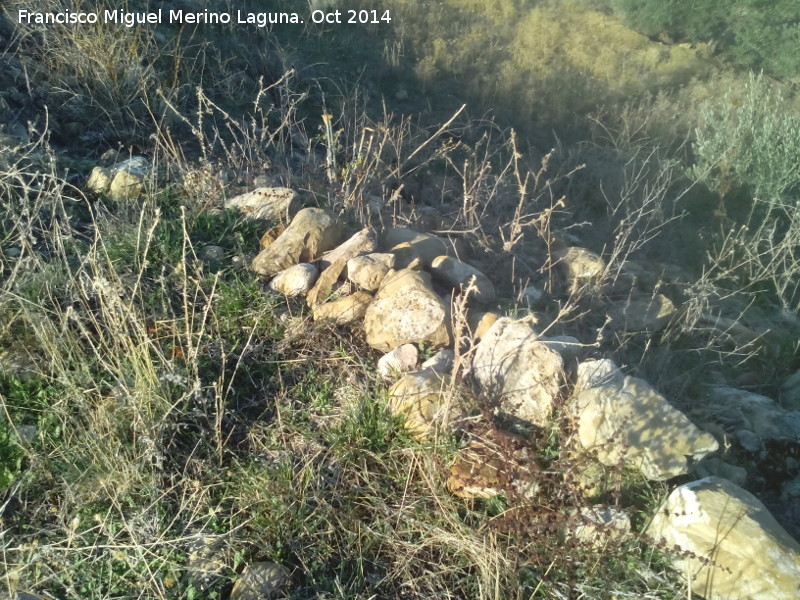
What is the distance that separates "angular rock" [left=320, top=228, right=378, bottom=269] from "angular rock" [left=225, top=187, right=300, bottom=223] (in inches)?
18.9

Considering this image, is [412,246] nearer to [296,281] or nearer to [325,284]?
[325,284]

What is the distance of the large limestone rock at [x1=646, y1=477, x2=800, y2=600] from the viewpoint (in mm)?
2229

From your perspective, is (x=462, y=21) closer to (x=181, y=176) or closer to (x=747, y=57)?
(x=747, y=57)

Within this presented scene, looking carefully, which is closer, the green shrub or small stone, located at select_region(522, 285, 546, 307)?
small stone, located at select_region(522, 285, 546, 307)

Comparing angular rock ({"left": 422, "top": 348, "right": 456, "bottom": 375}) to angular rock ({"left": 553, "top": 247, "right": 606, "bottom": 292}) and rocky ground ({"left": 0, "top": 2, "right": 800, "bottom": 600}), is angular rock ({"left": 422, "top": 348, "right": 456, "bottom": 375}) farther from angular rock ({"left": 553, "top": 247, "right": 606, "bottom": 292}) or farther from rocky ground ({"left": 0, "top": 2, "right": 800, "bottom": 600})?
angular rock ({"left": 553, "top": 247, "right": 606, "bottom": 292})

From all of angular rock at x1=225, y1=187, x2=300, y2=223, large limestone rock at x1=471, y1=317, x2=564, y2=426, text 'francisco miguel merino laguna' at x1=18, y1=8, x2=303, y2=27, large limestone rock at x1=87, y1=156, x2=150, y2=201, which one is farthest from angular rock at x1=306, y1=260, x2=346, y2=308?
text 'francisco miguel merino laguna' at x1=18, y1=8, x2=303, y2=27

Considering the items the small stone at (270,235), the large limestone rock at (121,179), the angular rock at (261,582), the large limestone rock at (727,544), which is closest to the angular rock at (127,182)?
the large limestone rock at (121,179)

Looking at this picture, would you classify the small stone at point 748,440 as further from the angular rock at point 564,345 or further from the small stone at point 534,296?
the small stone at point 534,296

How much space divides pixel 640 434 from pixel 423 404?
0.88m

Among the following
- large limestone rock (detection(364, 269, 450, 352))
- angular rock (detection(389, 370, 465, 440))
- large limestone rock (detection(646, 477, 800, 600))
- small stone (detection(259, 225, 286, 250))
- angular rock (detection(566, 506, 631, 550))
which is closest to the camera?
large limestone rock (detection(646, 477, 800, 600))

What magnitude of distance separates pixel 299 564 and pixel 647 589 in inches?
48.8

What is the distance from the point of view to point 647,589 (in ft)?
7.43

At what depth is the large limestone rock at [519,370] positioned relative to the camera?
2.86 metres

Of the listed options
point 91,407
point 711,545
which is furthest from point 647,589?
point 91,407
